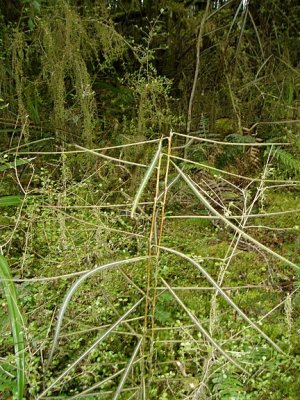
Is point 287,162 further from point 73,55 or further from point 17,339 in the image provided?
point 17,339

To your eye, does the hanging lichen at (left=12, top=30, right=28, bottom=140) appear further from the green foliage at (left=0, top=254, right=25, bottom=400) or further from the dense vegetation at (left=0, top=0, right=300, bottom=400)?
the green foliage at (left=0, top=254, right=25, bottom=400)

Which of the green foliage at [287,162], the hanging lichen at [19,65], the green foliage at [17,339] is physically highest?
the hanging lichen at [19,65]

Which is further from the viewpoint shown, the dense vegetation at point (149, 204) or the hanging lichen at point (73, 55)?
the hanging lichen at point (73, 55)

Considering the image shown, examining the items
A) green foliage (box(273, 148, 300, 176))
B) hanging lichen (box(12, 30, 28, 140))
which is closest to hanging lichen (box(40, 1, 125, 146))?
hanging lichen (box(12, 30, 28, 140))

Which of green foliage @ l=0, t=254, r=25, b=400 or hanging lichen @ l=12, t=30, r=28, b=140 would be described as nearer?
green foliage @ l=0, t=254, r=25, b=400

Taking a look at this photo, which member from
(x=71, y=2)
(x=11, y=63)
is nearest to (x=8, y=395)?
(x=11, y=63)

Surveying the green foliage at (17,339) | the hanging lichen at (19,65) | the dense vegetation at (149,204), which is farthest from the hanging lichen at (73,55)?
the green foliage at (17,339)

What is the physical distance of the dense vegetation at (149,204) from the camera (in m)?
1.33

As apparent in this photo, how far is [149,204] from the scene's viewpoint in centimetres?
212

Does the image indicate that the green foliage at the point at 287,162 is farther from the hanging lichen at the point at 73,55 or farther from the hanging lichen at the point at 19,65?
the hanging lichen at the point at 19,65

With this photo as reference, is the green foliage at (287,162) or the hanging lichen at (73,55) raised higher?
the hanging lichen at (73,55)

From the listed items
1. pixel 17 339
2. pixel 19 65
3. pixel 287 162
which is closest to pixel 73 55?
pixel 19 65

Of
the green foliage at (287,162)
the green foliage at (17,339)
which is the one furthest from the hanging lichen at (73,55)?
the green foliage at (17,339)

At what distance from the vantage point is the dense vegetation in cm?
133
